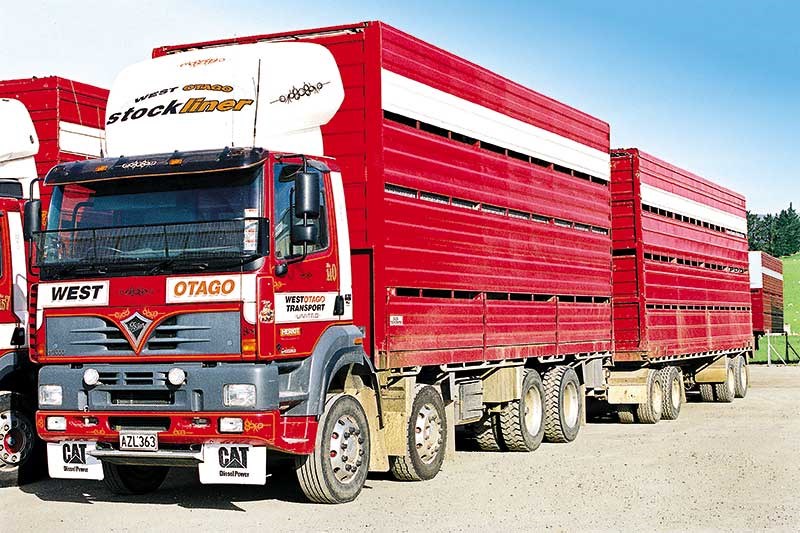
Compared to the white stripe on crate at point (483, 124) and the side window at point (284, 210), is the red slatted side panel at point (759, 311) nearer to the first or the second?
the white stripe on crate at point (483, 124)

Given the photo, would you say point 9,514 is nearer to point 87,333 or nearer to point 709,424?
point 87,333

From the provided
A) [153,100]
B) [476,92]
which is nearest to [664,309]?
[476,92]

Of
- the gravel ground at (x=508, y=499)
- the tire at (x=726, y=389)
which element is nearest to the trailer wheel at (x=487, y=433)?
the gravel ground at (x=508, y=499)

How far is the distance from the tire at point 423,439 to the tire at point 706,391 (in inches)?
531

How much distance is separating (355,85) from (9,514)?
4.76 metres

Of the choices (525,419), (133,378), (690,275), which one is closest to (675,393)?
(690,275)

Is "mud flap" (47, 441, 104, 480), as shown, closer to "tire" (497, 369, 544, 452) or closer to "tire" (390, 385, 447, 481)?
"tire" (390, 385, 447, 481)

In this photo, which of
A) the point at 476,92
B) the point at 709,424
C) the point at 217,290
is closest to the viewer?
the point at 217,290

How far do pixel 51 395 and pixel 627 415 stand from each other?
38.6 feet

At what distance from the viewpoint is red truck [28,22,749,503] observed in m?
8.95

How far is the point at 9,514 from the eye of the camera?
9.70 meters

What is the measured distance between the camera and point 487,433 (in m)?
14.6

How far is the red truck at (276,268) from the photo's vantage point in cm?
895

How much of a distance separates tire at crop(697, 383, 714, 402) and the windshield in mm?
17070
